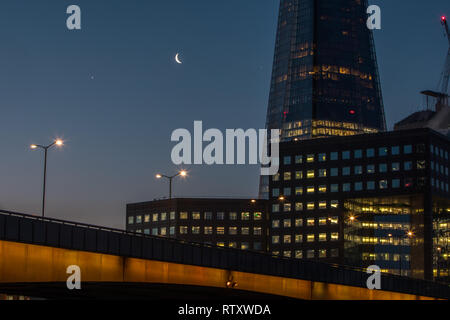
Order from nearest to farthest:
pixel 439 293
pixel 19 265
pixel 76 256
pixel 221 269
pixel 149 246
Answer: pixel 19 265 < pixel 76 256 < pixel 149 246 < pixel 221 269 < pixel 439 293

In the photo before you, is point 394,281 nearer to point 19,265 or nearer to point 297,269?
point 297,269

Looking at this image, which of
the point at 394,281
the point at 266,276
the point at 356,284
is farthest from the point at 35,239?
the point at 394,281

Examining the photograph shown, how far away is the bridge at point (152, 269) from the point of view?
57750 mm

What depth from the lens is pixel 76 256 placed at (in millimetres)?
62125

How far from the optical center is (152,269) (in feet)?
231

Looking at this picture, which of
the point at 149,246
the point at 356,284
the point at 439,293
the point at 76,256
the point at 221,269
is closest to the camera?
the point at 76,256

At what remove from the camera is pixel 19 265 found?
57.2 meters

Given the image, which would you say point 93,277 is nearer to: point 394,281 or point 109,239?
point 109,239

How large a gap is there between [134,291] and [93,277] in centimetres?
1536

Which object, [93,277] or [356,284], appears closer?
[93,277]

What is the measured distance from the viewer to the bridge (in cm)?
5775
